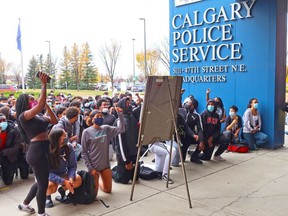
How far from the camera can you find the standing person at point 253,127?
803 centimetres

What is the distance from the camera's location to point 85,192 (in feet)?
15.0

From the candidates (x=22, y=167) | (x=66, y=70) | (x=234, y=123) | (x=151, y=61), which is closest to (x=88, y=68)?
(x=66, y=70)

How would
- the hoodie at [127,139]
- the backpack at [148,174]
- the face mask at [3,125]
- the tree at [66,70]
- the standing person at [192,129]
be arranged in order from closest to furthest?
1. the hoodie at [127,139]
2. the face mask at [3,125]
3. the backpack at [148,174]
4. the standing person at [192,129]
5. the tree at [66,70]

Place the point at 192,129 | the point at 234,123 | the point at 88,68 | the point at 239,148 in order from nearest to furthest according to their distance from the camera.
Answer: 1. the point at 192,129
2. the point at 239,148
3. the point at 234,123
4. the point at 88,68

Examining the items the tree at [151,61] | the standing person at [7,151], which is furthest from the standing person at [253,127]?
the tree at [151,61]

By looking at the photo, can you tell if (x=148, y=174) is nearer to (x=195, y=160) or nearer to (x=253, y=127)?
(x=195, y=160)

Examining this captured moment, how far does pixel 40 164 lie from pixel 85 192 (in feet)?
3.12

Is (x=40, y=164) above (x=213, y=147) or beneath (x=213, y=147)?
above

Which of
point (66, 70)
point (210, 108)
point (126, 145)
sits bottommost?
point (126, 145)

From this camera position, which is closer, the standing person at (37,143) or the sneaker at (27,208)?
the standing person at (37,143)

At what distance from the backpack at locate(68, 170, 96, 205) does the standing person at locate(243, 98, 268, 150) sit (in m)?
4.83

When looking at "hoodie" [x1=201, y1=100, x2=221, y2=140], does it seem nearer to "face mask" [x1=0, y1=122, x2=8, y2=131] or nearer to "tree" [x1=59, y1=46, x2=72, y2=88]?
"face mask" [x1=0, y1=122, x2=8, y2=131]

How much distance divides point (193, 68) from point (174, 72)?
77 cm

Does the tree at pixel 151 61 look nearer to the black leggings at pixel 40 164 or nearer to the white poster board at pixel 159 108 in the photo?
the white poster board at pixel 159 108
